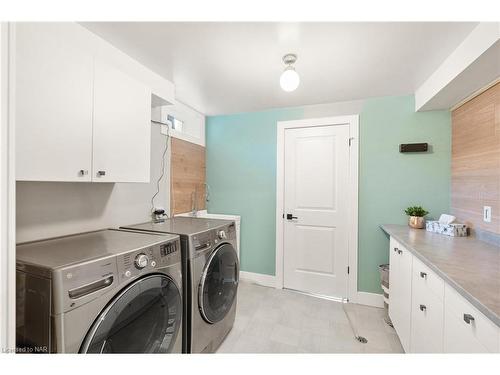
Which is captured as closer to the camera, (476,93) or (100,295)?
(100,295)

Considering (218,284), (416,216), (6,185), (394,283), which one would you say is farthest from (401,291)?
(6,185)

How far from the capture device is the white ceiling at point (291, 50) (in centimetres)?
134

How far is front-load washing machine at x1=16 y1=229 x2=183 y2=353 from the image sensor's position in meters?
0.80

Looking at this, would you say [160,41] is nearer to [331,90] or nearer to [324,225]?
[331,90]

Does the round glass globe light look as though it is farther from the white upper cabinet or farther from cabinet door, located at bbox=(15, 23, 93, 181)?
cabinet door, located at bbox=(15, 23, 93, 181)

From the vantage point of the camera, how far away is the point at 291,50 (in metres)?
1.54

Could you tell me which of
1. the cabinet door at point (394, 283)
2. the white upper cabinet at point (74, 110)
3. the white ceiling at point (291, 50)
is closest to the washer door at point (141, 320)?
the white upper cabinet at point (74, 110)

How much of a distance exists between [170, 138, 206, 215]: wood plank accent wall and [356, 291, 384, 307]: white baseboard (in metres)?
2.18

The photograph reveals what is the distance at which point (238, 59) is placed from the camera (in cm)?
167

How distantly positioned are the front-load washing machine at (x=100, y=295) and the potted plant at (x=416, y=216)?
2.17 meters

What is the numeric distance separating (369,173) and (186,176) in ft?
6.97

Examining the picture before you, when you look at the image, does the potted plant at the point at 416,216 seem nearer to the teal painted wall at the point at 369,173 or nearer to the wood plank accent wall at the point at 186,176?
the teal painted wall at the point at 369,173

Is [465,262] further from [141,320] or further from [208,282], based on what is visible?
[141,320]

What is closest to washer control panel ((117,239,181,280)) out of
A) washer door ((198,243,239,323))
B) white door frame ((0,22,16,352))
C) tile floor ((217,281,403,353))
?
washer door ((198,243,239,323))
